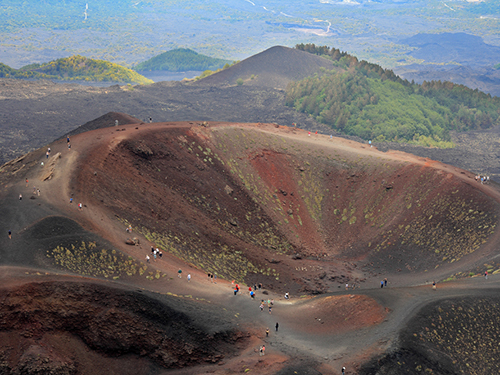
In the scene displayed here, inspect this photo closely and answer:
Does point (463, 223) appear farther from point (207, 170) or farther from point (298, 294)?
point (207, 170)

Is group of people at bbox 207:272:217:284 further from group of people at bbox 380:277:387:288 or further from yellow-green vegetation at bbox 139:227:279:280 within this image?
group of people at bbox 380:277:387:288

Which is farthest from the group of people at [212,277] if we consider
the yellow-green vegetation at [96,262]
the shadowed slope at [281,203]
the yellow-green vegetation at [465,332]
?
the yellow-green vegetation at [465,332]

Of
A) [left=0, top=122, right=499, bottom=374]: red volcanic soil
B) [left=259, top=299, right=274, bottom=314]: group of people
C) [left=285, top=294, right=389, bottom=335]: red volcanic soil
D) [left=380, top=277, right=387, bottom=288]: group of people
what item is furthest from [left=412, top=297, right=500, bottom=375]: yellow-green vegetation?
[left=259, top=299, right=274, bottom=314]: group of people

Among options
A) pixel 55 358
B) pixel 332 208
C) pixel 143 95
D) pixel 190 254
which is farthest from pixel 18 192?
pixel 143 95

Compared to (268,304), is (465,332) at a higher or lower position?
higher

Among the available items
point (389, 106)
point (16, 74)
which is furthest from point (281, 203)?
→ point (16, 74)

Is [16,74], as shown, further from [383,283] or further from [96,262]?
[383,283]

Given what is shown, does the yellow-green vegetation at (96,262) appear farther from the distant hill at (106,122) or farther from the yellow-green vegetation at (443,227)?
the distant hill at (106,122)
